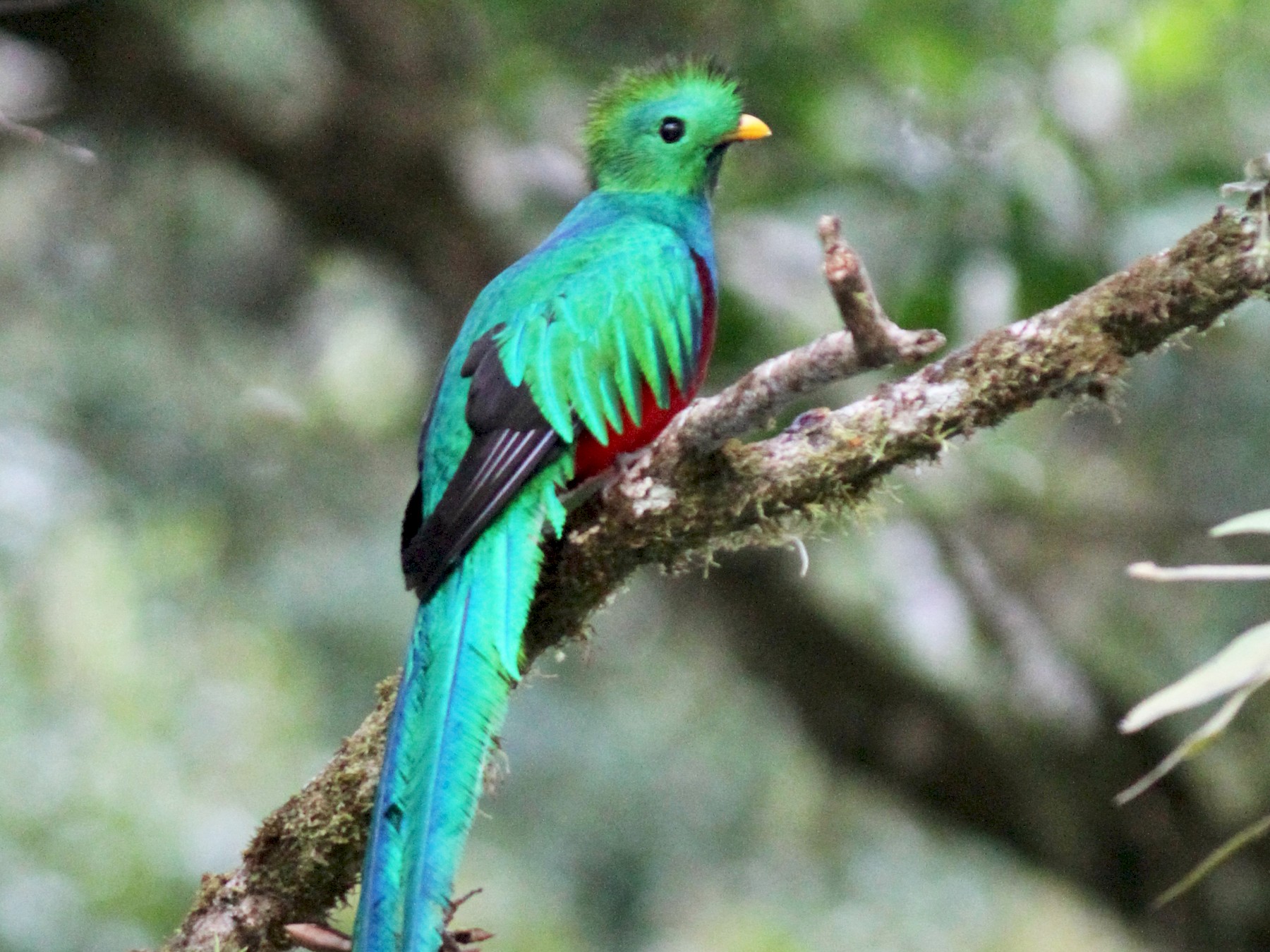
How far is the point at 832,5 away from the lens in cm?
490

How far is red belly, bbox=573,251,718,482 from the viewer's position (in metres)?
2.68

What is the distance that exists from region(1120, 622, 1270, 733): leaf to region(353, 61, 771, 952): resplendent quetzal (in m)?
1.04

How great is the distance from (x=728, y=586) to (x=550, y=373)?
2.33 metres

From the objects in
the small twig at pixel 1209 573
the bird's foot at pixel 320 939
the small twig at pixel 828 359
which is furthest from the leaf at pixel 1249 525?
the bird's foot at pixel 320 939

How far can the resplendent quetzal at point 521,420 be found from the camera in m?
2.11

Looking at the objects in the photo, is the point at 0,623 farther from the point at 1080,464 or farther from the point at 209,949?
the point at 1080,464

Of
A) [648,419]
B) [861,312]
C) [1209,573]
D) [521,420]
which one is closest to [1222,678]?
[1209,573]

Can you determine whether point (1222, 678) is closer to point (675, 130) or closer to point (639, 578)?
point (675, 130)

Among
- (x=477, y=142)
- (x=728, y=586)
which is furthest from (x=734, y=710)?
(x=477, y=142)

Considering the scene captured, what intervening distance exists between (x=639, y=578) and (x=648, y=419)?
2.01 metres

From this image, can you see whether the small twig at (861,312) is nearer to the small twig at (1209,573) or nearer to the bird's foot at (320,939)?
the small twig at (1209,573)

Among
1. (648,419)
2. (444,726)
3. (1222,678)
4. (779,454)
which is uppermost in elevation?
(648,419)

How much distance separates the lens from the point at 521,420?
8.59 ft

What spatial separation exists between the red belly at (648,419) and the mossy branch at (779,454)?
159 millimetres
